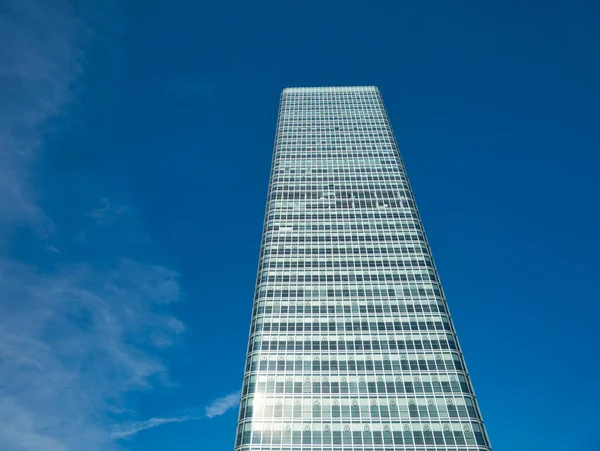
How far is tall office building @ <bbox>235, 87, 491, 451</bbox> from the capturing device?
286 feet

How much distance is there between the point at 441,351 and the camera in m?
100

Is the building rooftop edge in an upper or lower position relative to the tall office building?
upper

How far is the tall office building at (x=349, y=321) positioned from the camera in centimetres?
8712

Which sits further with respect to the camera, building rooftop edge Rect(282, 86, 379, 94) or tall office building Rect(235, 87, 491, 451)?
building rooftop edge Rect(282, 86, 379, 94)

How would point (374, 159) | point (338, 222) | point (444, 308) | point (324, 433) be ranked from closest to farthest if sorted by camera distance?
point (324, 433) < point (444, 308) < point (338, 222) < point (374, 159)

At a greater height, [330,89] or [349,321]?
[330,89]

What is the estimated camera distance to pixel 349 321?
107 m

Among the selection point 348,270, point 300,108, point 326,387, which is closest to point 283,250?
point 348,270

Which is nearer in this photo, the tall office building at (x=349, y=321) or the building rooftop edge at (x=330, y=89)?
the tall office building at (x=349, y=321)

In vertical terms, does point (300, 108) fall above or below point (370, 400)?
above

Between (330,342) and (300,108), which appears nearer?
(330,342)

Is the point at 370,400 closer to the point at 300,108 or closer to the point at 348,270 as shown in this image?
the point at 348,270

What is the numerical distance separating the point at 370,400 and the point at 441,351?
19.8 m

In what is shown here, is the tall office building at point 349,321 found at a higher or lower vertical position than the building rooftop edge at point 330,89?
lower
